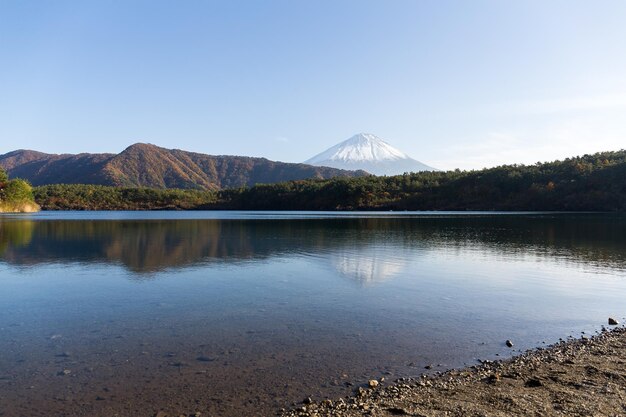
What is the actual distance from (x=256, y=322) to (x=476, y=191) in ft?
496

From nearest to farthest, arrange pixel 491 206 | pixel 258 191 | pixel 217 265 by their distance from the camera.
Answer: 1. pixel 217 265
2. pixel 491 206
3. pixel 258 191

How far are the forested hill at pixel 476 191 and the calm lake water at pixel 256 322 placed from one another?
377ft

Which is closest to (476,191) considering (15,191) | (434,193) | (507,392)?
(434,193)

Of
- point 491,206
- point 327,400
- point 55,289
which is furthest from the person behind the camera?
point 491,206

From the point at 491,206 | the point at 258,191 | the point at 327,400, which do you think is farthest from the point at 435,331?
the point at 258,191

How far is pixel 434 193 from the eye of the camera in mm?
161625

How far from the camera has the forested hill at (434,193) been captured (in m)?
128

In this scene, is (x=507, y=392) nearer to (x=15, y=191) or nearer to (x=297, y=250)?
(x=297, y=250)

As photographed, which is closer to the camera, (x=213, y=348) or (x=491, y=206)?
(x=213, y=348)

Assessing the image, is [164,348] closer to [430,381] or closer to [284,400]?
[284,400]

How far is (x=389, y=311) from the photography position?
14898 millimetres

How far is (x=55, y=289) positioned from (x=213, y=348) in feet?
36.3

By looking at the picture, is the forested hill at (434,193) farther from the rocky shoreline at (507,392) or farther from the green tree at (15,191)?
the rocky shoreline at (507,392)

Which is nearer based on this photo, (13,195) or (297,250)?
(297,250)
